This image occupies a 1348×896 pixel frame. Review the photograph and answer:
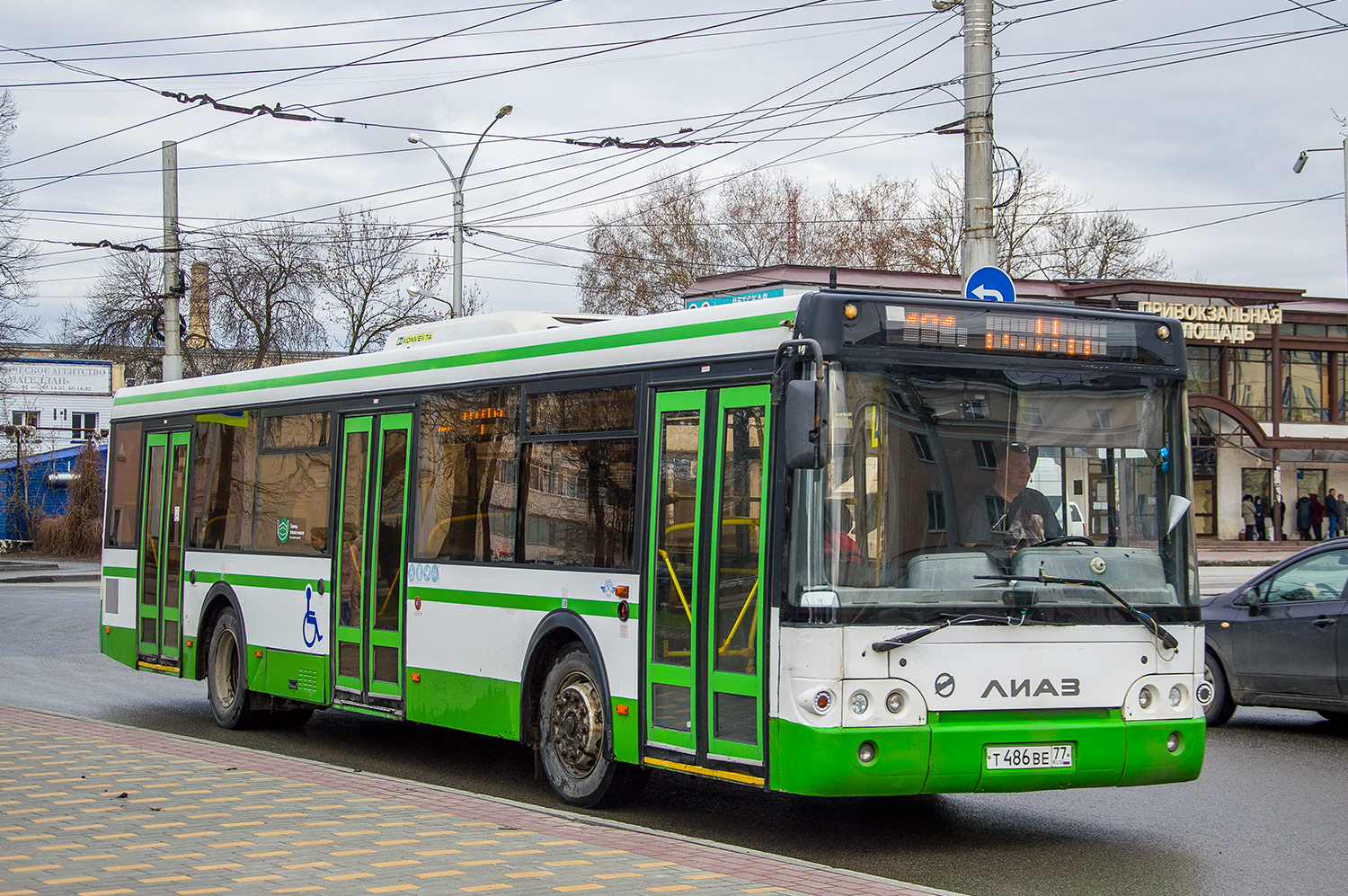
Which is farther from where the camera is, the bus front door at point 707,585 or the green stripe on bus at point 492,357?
the green stripe on bus at point 492,357

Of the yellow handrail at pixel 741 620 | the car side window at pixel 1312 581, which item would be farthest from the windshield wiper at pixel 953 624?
the car side window at pixel 1312 581

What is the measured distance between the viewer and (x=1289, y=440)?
54.8m

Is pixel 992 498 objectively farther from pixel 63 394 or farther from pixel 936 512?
pixel 63 394

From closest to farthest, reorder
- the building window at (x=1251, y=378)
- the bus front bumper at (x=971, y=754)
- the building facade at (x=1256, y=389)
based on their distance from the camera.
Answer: the bus front bumper at (x=971, y=754) < the building facade at (x=1256, y=389) < the building window at (x=1251, y=378)

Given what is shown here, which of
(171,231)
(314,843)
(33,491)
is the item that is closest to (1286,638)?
(314,843)

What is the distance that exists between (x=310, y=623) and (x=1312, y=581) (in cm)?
798

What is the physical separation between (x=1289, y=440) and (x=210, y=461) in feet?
157

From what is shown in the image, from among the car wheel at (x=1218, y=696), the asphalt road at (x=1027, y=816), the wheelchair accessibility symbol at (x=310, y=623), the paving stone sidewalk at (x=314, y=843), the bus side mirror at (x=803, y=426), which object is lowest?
the asphalt road at (x=1027, y=816)

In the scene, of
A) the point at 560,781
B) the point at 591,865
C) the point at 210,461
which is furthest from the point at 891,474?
the point at 210,461

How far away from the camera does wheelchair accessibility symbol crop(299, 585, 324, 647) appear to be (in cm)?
1245

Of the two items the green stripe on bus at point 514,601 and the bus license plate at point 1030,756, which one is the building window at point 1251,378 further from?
the bus license plate at point 1030,756

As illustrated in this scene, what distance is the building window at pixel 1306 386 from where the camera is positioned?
57.0m

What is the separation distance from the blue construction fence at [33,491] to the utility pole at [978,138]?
3660 centimetres

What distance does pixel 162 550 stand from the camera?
14.9 metres
